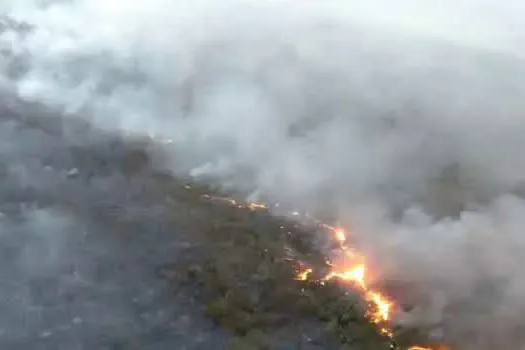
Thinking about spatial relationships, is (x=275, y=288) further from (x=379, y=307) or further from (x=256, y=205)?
(x=256, y=205)

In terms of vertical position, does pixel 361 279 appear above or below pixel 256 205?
below

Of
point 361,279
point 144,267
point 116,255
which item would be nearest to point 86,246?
point 116,255

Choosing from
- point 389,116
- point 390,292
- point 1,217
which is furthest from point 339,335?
point 389,116

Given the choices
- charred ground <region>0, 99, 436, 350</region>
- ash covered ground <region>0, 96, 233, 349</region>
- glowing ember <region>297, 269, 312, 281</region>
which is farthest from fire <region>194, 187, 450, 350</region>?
ash covered ground <region>0, 96, 233, 349</region>

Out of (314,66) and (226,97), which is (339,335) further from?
(314,66)

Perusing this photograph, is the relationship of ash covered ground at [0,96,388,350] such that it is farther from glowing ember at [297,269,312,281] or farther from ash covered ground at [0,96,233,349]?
glowing ember at [297,269,312,281]

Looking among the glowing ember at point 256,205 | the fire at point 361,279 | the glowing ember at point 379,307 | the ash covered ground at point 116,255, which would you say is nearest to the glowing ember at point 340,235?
the fire at point 361,279
